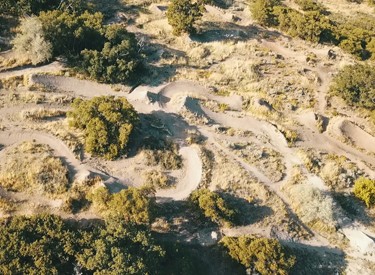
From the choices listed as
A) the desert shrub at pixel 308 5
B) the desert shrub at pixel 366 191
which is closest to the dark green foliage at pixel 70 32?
the desert shrub at pixel 366 191

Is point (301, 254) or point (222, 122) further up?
point (222, 122)

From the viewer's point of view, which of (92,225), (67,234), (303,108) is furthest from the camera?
(303,108)

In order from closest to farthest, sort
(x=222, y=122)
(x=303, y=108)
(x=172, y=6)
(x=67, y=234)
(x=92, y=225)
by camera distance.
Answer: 1. (x=67, y=234)
2. (x=92, y=225)
3. (x=222, y=122)
4. (x=303, y=108)
5. (x=172, y=6)

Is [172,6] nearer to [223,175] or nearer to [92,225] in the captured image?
[223,175]

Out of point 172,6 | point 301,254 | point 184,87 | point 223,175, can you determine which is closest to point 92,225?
point 223,175

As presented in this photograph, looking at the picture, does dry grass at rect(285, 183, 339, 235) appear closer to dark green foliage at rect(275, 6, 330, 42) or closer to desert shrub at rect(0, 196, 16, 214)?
desert shrub at rect(0, 196, 16, 214)
